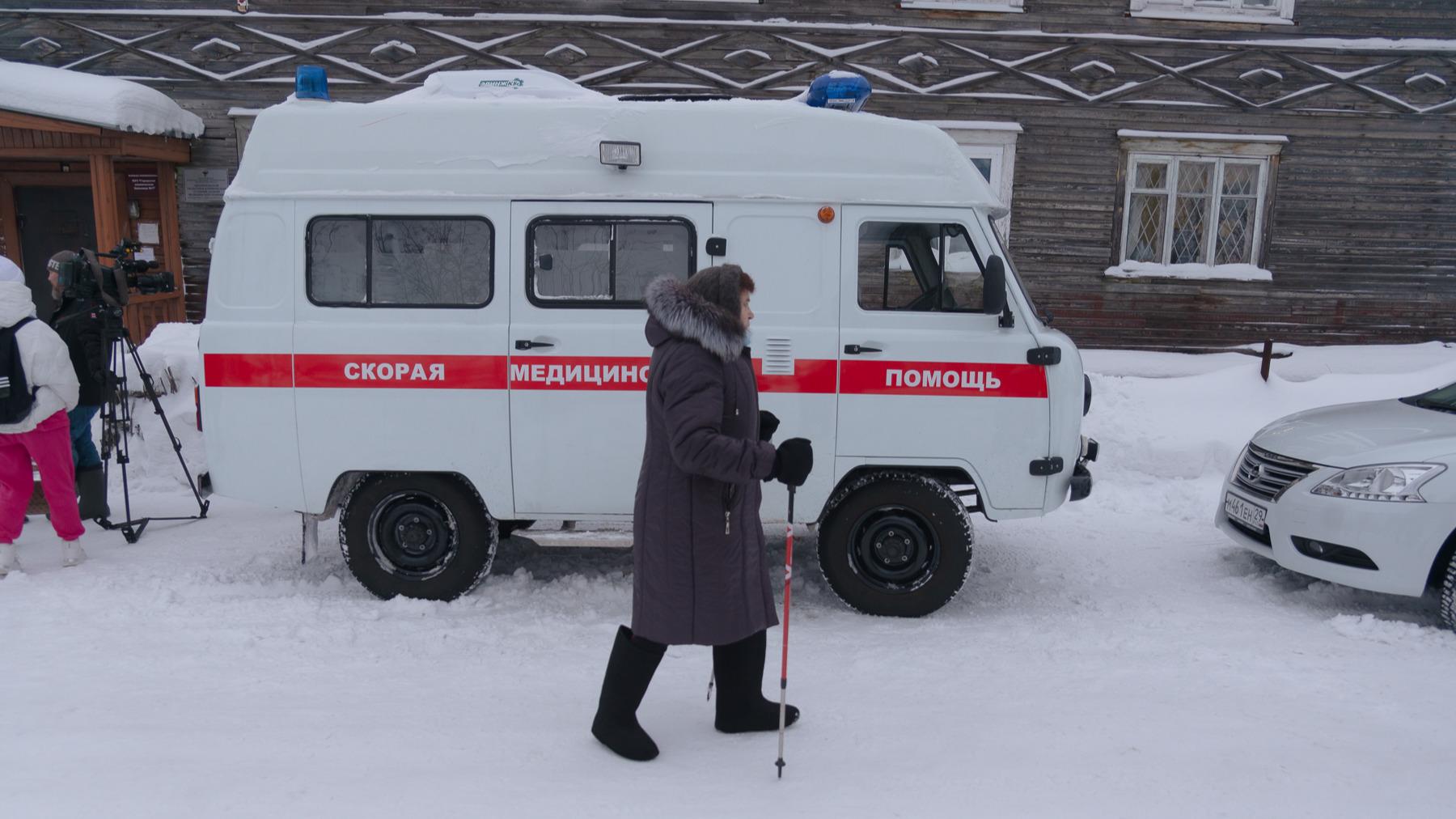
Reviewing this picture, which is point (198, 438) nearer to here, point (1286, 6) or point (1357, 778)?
point (1357, 778)

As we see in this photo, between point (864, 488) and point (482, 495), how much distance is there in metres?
2.16

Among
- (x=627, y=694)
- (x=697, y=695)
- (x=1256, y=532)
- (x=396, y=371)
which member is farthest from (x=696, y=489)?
(x=1256, y=532)

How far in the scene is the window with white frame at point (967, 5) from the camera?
12383 millimetres

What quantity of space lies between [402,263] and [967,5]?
32.4ft

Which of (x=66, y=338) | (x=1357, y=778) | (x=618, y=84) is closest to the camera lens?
(x=1357, y=778)

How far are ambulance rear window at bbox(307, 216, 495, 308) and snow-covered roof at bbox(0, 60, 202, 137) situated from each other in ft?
23.4

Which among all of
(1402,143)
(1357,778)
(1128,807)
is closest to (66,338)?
(1128,807)

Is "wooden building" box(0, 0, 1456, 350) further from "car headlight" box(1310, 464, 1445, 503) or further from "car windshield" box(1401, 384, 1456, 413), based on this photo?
"car headlight" box(1310, 464, 1445, 503)

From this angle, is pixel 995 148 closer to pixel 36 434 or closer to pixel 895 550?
pixel 895 550

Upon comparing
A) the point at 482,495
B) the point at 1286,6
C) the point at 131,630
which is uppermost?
the point at 1286,6

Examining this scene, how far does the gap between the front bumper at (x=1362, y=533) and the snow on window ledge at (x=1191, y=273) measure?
8.10 meters

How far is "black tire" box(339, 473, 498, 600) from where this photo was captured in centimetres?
534

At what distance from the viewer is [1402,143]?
1270 centimetres

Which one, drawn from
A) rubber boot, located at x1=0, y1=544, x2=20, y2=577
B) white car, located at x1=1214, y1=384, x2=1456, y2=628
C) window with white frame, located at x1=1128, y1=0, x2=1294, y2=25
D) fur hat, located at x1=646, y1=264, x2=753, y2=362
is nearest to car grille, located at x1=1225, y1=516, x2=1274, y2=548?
white car, located at x1=1214, y1=384, x2=1456, y2=628
